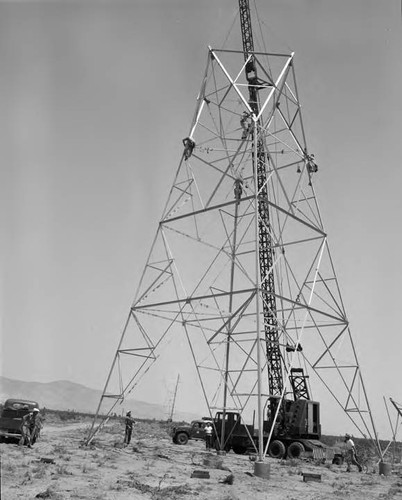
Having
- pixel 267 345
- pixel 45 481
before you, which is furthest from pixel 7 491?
pixel 267 345

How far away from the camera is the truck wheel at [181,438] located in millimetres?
33469

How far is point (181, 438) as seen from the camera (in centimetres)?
3372

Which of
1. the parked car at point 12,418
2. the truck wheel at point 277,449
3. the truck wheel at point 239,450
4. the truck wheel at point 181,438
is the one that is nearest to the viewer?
the parked car at point 12,418

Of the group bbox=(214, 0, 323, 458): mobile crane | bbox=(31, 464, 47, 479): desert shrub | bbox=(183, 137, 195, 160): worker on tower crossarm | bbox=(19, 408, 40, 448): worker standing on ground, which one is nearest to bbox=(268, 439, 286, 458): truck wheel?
bbox=(214, 0, 323, 458): mobile crane

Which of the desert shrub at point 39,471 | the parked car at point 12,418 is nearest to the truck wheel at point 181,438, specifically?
the parked car at point 12,418

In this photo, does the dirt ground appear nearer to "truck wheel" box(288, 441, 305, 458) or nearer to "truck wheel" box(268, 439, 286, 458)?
"truck wheel" box(288, 441, 305, 458)

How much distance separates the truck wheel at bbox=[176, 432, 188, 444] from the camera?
3347 cm

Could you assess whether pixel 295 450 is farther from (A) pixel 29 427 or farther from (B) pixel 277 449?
(A) pixel 29 427

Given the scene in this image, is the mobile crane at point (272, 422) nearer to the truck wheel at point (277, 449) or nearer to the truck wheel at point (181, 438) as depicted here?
the truck wheel at point (277, 449)

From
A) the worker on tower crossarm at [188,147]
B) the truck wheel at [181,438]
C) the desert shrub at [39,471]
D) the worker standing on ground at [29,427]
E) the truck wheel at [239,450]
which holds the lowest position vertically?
the desert shrub at [39,471]

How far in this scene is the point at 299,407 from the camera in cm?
2812

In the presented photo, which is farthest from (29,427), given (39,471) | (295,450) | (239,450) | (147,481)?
(295,450)

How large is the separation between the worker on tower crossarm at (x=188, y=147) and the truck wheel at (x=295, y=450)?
15.1m

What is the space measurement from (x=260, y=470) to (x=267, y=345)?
1881 centimetres
